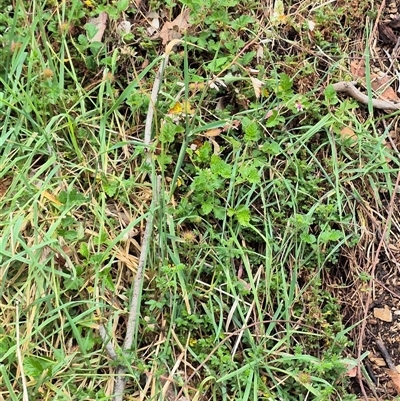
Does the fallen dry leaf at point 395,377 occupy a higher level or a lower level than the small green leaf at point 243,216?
lower

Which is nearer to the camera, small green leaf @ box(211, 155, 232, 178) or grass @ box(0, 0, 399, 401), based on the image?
grass @ box(0, 0, 399, 401)

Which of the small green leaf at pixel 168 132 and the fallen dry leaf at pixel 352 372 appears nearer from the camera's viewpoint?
the fallen dry leaf at pixel 352 372

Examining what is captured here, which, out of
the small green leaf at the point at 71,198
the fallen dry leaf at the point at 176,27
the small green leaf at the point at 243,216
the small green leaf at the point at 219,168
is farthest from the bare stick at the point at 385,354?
the fallen dry leaf at the point at 176,27

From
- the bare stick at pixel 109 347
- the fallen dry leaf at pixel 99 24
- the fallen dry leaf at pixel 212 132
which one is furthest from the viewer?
the fallen dry leaf at pixel 99 24

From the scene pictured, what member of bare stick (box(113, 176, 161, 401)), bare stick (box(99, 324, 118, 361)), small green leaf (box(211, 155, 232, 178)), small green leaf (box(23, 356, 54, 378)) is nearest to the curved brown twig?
small green leaf (box(211, 155, 232, 178))

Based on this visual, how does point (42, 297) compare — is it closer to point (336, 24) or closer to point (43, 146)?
point (43, 146)

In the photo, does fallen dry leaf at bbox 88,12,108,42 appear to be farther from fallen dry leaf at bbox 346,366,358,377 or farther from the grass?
fallen dry leaf at bbox 346,366,358,377

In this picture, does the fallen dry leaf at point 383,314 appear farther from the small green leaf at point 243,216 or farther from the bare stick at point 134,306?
the bare stick at point 134,306
